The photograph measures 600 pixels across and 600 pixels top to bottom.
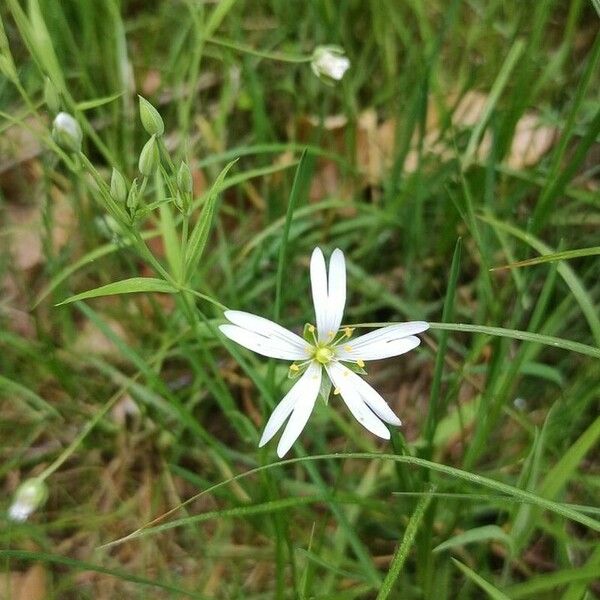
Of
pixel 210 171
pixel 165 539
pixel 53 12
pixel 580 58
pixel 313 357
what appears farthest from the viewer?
pixel 580 58

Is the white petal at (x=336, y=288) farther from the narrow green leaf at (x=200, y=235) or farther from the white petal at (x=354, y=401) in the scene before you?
the narrow green leaf at (x=200, y=235)

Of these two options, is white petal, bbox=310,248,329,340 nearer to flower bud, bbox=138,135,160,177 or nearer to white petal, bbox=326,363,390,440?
white petal, bbox=326,363,390,440

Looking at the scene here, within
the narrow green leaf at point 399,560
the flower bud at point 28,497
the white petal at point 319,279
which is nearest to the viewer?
the narrow green leaf at point 399,560

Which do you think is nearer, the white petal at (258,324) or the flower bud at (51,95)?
the white petal at (258,324)

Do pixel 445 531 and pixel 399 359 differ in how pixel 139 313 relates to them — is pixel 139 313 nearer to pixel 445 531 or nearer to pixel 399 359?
pixel 399 359

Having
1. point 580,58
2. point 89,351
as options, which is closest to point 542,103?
point 580,58

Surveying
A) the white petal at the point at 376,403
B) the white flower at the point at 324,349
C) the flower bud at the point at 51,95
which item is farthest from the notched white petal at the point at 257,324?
the flower bud at the point at 51,95

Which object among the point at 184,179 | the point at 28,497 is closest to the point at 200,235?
the point at 184,179
